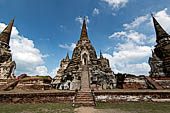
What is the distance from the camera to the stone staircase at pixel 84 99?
23.2ft

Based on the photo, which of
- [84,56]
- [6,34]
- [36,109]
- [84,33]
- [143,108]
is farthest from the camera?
[6,34]

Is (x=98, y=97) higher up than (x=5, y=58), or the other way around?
(x=5, y=58)

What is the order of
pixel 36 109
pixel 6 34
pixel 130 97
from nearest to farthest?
pixel 36 109, pixel 130 97, pixel 6 34

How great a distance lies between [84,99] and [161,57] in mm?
23481

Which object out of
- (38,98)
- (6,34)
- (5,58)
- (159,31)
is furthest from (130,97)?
(6,34)

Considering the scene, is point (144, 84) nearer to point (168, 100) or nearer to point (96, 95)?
point (168, 100)

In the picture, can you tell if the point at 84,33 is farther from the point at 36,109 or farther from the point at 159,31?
the point at 159,31

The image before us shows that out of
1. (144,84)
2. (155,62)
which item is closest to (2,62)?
(144,84)

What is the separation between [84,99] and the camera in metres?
7.60

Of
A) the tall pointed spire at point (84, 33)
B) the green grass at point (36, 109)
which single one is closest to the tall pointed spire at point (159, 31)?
the tall pointed spire at point (84, 33)

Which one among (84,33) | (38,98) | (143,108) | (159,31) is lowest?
(143,108)

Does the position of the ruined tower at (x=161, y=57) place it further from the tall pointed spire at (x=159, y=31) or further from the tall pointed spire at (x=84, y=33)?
the tall pointed spire at (x=84, y=33)

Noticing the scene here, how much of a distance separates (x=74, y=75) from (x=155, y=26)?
2743 cm

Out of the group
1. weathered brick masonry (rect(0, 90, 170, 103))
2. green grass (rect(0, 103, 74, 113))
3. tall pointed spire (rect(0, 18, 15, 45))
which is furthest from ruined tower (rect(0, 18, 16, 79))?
green grass (rect(0, 103, 74, 113))
